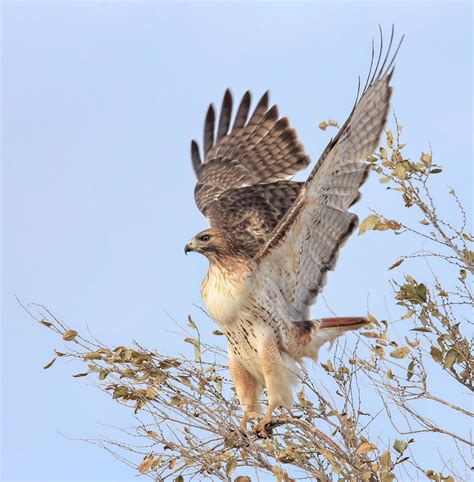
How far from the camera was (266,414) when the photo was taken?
20.9 feet

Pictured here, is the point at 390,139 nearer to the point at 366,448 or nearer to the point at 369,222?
the point at 369,222

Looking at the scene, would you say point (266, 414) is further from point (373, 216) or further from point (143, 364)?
point (373, 216)

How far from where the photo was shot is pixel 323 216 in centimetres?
633

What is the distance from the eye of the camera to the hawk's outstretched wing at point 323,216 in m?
6.09

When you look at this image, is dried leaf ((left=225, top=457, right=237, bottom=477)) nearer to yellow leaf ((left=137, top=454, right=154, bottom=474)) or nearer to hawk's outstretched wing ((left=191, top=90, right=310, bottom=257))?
yellow leaf ((left=137, top=454, right=154, bottom=474))

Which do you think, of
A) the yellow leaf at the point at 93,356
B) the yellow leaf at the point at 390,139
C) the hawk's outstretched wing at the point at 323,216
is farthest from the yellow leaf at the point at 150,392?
the yellow leaf at the point at 390,139

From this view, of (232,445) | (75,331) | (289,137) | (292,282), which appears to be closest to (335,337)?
(292,282)

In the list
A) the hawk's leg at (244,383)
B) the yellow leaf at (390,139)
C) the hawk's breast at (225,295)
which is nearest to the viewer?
the yellow leaf at (390,139)

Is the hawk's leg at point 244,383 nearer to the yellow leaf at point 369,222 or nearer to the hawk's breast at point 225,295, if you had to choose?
the hawk's breast at point 225,295

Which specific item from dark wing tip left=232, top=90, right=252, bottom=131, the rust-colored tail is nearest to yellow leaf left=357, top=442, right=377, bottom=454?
the rust-colored tail

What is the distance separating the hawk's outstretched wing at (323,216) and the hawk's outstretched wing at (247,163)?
1.61 meters

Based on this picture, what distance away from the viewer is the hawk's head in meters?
6.71

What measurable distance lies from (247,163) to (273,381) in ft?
10.9

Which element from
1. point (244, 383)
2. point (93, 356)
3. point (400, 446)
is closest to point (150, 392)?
point (93, 356)
